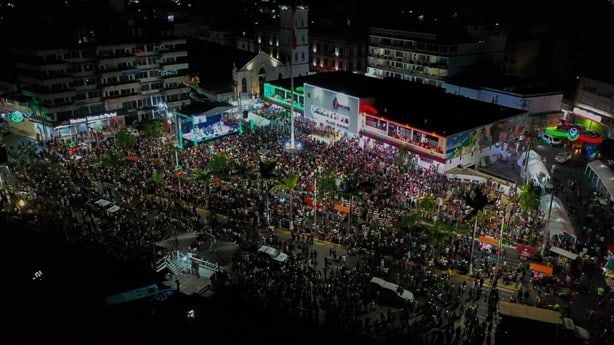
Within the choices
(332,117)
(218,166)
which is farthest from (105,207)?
(332,117)

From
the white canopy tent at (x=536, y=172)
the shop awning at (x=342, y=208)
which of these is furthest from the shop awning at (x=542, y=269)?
the shop awning at (x=342, y=208)

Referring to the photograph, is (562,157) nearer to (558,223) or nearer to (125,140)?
(558,223)

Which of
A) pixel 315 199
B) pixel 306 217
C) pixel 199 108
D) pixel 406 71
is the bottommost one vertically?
pixel 306 217

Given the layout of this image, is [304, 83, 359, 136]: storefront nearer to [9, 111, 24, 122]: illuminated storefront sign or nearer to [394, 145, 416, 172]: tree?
[394, 145, 416, 172]: tree

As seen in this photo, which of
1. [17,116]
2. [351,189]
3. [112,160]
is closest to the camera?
[351,189]

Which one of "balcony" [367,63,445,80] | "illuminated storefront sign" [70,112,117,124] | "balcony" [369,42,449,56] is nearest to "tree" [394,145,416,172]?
"balcony" [367,63,445,80]
